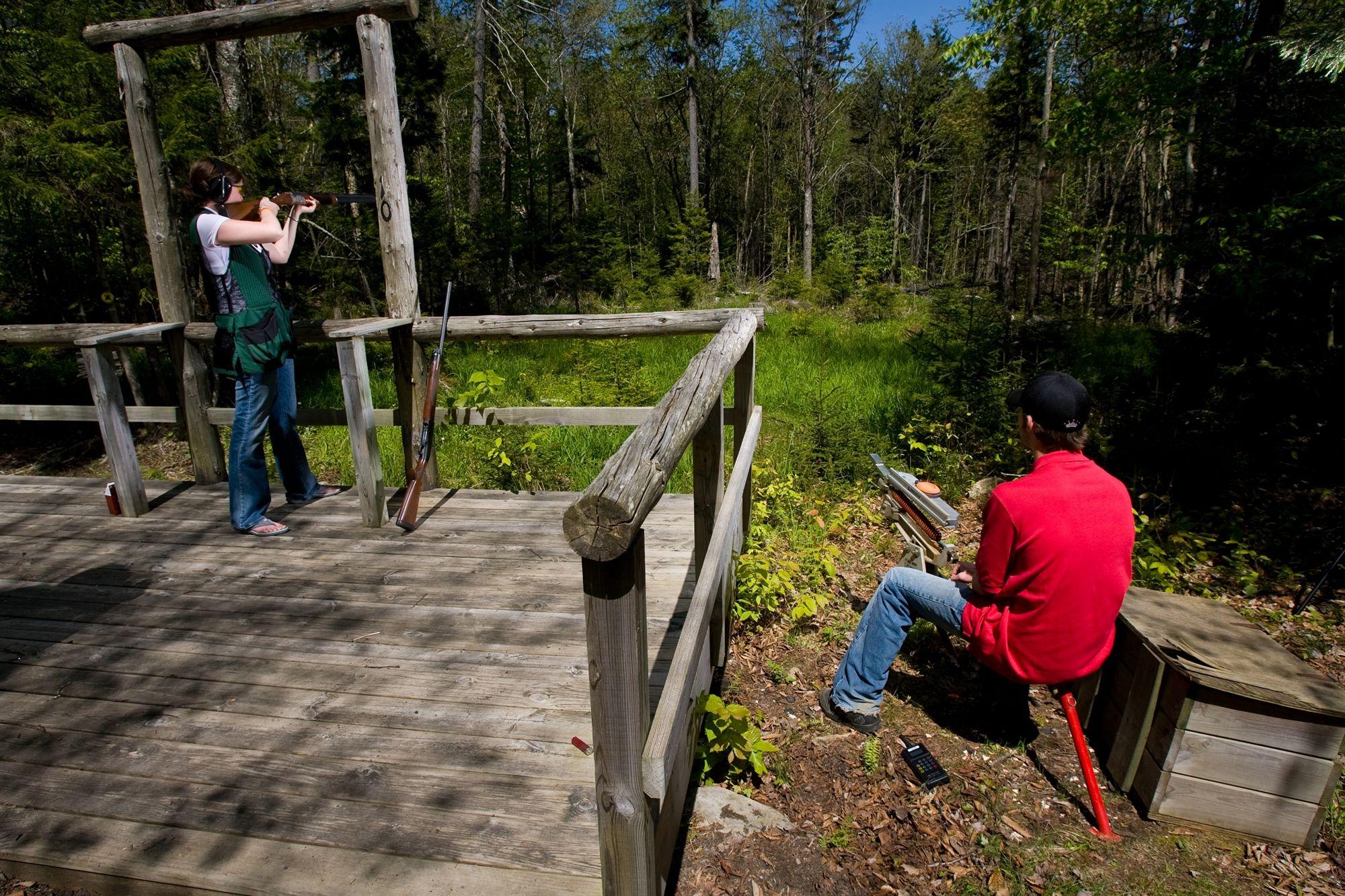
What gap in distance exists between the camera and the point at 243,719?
2.63m

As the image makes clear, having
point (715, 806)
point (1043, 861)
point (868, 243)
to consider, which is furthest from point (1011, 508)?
point (868, 243)

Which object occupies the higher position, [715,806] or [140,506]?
[140,506]

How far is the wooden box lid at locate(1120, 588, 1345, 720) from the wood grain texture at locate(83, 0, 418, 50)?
4.80m

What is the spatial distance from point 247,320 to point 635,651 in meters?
3.50

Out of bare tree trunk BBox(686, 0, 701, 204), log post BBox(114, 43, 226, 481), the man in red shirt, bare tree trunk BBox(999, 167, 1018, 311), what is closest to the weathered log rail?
log post BBox(114, 43, 226, 481)

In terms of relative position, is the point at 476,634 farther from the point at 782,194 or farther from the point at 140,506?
the point at 782,194

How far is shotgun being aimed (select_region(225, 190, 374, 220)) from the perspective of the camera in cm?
375

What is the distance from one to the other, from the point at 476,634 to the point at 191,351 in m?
3.13

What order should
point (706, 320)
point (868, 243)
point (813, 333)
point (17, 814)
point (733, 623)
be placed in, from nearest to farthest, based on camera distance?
1. point (17, 814)
2. point (706, 320)
3. point (733, 623)
4. point (813, 333)
5. point (868, 243)

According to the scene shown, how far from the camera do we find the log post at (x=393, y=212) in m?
4.17

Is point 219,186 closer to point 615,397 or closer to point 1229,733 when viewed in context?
point 615,397

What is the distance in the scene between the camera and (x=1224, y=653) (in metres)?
2.79

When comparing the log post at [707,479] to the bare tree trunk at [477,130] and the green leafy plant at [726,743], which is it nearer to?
the green leafy plant at [726,743]

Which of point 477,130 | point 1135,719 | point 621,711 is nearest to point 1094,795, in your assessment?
point 1135,719
